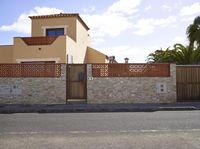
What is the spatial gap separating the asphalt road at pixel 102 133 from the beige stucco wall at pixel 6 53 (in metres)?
16.3

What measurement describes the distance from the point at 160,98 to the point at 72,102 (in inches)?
193

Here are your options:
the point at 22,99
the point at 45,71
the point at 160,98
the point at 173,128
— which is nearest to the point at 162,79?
the point at 160,98

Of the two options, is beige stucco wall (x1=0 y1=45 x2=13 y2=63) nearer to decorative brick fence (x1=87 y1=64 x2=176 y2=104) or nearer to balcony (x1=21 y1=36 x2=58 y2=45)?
balcony (x1=21 y1=36 x2=58 y2=45)

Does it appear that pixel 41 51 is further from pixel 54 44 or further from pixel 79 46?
pixel 79 46

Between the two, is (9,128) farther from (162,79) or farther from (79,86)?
(162,79)

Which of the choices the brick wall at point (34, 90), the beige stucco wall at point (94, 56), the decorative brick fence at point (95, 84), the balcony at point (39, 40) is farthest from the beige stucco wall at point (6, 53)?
the beige stucco wall at point (94, 56)

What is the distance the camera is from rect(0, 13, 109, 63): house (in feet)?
88.7

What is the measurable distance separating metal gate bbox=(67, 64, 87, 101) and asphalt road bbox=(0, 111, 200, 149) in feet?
24.7

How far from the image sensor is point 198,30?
28.1 m

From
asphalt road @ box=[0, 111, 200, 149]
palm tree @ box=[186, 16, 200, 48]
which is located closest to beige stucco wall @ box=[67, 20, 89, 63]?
palm tree @ box=[186, 16, 200, 48]

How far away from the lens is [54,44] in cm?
2705

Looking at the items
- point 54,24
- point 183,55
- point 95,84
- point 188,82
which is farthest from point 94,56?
point 188,82

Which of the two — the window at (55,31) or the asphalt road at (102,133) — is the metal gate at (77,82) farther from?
the window at (55,31)

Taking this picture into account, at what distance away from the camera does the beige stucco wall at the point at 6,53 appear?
95.7 feet
